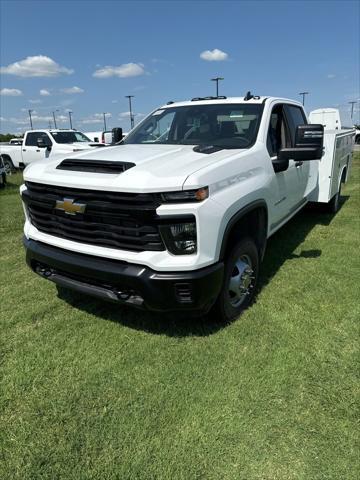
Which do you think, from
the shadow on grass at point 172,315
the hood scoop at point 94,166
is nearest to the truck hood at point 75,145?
the shadow on grass at point 172,315

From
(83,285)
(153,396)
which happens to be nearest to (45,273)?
(83,285)

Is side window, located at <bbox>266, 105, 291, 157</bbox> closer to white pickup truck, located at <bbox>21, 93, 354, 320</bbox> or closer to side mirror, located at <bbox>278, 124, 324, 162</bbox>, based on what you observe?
white pickup truck, located at <bbox>21, 93, 354, 320</bbox>

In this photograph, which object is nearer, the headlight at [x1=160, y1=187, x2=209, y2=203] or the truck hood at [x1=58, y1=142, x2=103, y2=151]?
the headlight at [x1=160, y1=187, x2=209, y2=203]

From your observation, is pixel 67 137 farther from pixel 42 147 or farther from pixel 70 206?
pixel 70 206

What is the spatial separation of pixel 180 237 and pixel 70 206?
0.90 meters

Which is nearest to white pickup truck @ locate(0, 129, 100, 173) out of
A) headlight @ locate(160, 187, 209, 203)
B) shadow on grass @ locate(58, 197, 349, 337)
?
shadow on grass @ locate(58, 197, 349, 337)

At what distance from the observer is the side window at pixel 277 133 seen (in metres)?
4.03

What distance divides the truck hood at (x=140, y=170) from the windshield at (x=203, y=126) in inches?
16.4

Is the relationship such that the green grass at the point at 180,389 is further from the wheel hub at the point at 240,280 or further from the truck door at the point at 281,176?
the truck door at the point at 281,176

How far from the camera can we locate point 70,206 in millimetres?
2963

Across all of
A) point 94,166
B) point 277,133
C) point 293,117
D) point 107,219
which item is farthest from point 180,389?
point 293,117

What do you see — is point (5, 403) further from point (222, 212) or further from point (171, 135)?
point (171, 135)

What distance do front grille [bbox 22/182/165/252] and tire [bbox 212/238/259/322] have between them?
75cm

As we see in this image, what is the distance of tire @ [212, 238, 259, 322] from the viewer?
3193 mm
